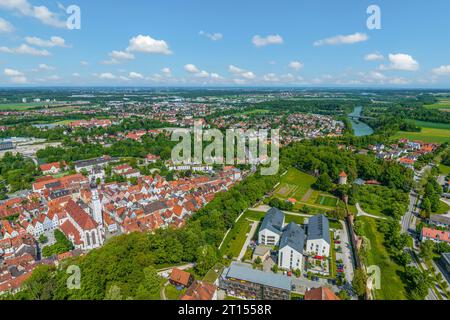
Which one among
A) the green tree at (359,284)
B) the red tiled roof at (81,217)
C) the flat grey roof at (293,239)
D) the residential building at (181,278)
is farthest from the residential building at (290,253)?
the red tiled roof at (81,217)

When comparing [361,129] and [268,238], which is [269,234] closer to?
[268,238]

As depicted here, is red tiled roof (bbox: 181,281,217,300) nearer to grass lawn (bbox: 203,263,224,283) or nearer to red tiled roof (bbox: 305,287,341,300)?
grass lawn (bbox: 203,263,224,283)

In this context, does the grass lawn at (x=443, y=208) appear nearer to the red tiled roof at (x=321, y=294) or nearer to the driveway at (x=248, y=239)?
the driveway at (x=248, y=239)

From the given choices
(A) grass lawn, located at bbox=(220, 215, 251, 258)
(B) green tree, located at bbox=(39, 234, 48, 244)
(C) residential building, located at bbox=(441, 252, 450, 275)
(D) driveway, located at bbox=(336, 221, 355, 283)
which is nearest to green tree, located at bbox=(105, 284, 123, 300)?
(A) grass lawn, located at bbox=(220, 215, 251, 258)

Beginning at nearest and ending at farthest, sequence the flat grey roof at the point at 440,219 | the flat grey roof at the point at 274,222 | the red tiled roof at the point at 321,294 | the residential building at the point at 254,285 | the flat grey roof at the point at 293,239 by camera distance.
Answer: the red tiled roof at the point at 321,294 → the residential building at the point at 254,285 → the flat grey roof at the point at 293,239 → the flat grey roof at the point at 274,222 → the flat grey roof at the point at 440,219

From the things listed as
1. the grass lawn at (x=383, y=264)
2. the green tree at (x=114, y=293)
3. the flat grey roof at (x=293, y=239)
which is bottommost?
the grass lawn at (x=383, y=264)

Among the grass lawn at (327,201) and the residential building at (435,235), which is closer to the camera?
the residential building at (435,235)

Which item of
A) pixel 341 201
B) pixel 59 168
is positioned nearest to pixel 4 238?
pixel 59 168
